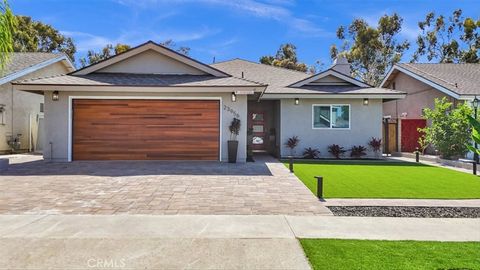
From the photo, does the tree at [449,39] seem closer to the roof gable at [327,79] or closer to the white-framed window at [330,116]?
the roof gable at [327,79]

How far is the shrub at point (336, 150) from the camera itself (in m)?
16.1

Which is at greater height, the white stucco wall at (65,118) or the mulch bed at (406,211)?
the white stucco wall at (65,118)

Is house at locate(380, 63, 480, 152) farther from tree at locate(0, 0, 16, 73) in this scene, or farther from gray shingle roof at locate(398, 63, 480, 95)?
tree at locate(0, 0, 16, 73)

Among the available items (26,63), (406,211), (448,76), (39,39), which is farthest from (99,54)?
(406,211)

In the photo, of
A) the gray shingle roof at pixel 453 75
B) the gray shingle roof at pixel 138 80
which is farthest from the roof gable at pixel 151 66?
the gray shingle roof at pixel 453 75

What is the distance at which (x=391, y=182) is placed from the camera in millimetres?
9594

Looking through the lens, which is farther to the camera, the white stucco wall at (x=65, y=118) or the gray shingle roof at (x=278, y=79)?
the gray shingle roof at (x=278, y=79)

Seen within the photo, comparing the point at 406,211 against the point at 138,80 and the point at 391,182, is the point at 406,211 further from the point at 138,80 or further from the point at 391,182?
the point at 138,80

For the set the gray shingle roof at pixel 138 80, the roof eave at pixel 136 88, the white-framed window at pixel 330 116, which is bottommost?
the white-framed window at pixel 330 116

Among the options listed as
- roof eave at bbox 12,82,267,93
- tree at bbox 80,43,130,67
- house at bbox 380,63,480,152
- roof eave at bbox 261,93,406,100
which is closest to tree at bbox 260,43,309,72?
tree at bbox 80,43,130,67

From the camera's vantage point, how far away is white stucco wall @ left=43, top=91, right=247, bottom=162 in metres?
13.2

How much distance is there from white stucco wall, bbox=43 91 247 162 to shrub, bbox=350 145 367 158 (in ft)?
19.1

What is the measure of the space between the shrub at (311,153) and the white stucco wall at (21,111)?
14.7m

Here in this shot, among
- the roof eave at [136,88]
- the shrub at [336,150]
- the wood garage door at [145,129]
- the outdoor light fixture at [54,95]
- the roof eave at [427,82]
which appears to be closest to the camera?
the roof eave at [136,88]
